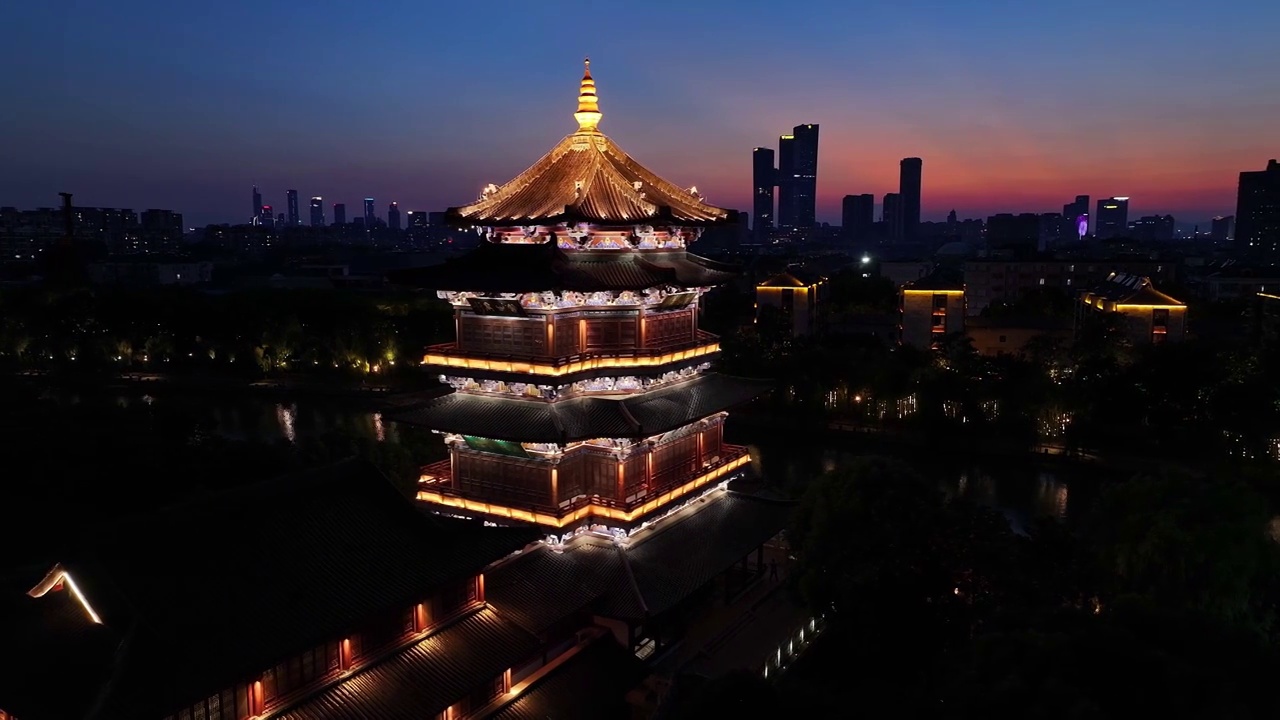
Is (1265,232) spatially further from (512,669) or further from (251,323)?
(512,669)

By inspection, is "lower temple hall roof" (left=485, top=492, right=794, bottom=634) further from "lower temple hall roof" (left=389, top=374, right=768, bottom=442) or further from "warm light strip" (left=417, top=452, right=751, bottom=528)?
"lower temple hall roof" (left=389, top=374, right=768, bottom=442)

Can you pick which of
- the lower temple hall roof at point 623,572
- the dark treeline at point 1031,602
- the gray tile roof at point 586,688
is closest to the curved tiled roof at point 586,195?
the lower temple hall roof at point 623,572

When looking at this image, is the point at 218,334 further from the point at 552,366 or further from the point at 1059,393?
the point at 1059,393

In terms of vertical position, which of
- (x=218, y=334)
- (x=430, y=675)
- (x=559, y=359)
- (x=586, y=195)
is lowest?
(x=430, y=675)

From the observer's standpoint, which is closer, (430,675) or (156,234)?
(430,675)

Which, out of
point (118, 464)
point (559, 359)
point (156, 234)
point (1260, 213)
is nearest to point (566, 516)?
point (559, 359)

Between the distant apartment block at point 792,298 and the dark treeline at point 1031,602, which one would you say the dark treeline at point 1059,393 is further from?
the dark treeline at point 1031,602

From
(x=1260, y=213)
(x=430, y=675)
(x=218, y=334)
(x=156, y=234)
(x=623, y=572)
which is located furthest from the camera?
(x=156, y=234)
